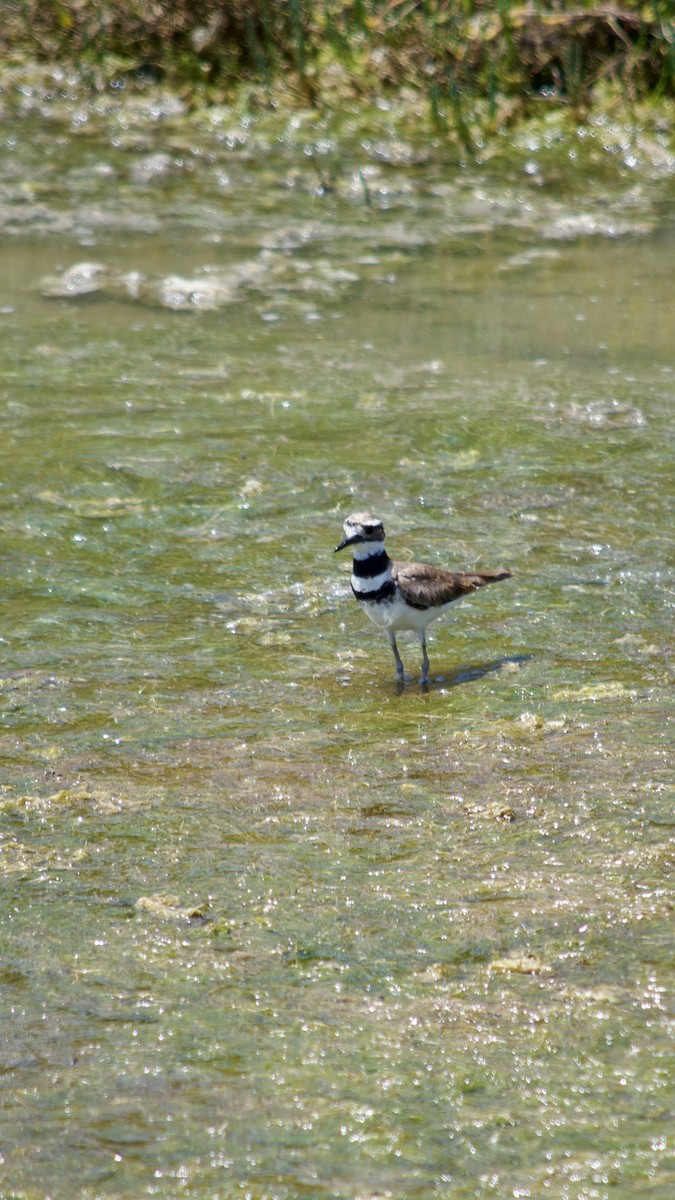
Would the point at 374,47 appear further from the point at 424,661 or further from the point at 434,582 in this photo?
the point at 424,661

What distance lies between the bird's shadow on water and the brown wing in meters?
0.29

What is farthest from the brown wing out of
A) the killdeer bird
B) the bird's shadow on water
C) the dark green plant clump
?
the dark green plant clump

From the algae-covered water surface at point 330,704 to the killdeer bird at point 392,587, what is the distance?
0.22 metres

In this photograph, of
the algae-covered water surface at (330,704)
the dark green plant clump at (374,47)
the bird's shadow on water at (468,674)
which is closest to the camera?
the algae-covered water surface at (330,704)

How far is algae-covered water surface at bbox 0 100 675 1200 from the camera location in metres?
3.20

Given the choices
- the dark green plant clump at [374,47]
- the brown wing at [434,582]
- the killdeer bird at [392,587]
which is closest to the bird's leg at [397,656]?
the killdeer bird at [392,587]

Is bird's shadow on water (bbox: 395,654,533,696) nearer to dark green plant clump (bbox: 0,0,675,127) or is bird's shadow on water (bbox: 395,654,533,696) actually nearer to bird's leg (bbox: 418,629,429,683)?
bird's leg (bbox: 418,629,429,683)

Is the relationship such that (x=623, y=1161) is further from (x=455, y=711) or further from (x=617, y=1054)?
(x=455, y=711)

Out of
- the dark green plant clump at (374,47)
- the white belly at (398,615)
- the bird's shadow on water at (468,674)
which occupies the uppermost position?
the dark green plant clump at (374,47)

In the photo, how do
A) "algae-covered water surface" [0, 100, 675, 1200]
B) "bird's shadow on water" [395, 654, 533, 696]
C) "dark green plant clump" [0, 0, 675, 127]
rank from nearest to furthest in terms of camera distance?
"algae-covered water surface" [0, 100, 675, 1200]
"bird's shadow on water" [395, 654, 533, 696]
"dark green plant clump" [0, 0, 675, 127]

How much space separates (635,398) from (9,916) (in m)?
5.58

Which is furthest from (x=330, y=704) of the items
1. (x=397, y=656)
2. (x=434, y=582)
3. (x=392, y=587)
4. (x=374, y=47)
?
(x=374, y=47)

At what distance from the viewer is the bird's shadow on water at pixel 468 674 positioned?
5672 millimetres

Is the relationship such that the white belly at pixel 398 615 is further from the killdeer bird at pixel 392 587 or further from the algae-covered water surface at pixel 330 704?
the algae-covered water surface at pixel 330 704
